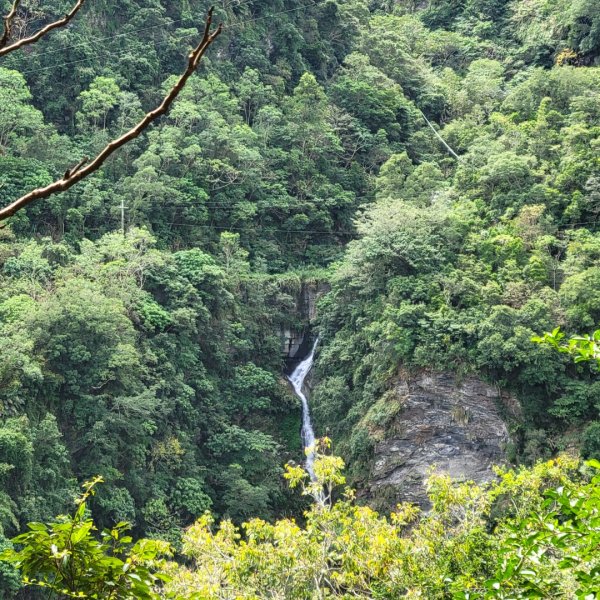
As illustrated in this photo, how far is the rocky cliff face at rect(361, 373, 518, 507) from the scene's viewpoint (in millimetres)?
20844

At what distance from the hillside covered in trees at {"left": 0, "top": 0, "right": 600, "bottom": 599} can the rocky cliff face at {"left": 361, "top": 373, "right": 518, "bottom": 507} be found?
Result: 13.0 inches

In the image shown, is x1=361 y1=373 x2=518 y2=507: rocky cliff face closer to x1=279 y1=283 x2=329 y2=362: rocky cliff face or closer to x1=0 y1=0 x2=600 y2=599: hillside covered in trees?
x1=0 y1=0 x2=600 y2=599: hillside covered in trees

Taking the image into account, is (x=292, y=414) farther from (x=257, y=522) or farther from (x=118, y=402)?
(x=257, y=522)

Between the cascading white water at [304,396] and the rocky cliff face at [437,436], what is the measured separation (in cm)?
315

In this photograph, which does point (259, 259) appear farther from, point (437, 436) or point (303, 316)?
point (437, 436)

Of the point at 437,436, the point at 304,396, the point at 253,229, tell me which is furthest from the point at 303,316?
the point at 437,436

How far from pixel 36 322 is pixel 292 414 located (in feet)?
28.4

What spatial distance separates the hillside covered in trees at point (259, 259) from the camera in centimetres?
1939

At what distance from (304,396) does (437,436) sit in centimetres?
560

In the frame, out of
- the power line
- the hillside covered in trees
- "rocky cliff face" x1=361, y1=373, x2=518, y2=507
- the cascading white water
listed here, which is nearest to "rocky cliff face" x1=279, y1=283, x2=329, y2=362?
the hillside covered in trees

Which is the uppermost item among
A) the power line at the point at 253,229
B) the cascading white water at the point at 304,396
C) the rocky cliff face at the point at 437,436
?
the power line at the point at 253,229

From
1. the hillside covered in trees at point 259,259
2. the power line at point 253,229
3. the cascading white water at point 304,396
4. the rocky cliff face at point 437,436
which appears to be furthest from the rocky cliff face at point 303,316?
the rocky cliff face at point 437,436

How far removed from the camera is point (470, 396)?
21234 mm

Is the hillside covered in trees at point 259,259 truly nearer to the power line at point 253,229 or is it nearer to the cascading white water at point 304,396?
the power line at point 253,229
